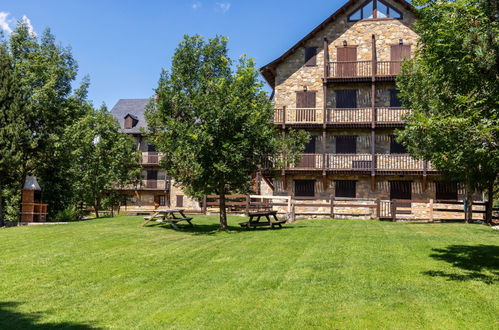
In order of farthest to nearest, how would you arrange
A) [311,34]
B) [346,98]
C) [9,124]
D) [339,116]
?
[311,34], [346,98], [339,116], [9,124]

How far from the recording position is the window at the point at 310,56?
29578 mm

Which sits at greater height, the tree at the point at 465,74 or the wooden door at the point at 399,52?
the wooden door at the point at 399,52

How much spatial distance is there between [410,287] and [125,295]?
535 centimetres

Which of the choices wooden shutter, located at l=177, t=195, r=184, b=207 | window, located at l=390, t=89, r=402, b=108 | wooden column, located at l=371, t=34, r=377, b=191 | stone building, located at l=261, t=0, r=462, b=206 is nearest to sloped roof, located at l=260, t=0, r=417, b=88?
stone building, located at l=261, t=0, r=462, b=206

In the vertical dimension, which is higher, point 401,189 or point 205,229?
point 401,189

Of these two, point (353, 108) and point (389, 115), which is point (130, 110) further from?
point (389, 115)

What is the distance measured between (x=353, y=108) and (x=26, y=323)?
79.7 feet

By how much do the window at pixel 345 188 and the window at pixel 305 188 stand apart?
60.4 inches

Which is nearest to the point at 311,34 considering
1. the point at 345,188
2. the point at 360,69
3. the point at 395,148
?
the point at 360,69

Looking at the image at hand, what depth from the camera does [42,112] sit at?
24.2m

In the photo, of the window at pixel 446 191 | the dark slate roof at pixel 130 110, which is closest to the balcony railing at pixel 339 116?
the window at pixel 446 191

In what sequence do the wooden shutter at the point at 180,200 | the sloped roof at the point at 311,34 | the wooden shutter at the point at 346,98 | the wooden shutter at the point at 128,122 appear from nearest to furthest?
the wooden shutter at the point at 346,98
the sloped roof at the point at 311,34
the wooden shutter at the point at 180,200
the wooden shutter at the point at 128,122

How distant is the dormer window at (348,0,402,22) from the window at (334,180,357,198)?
11.0m

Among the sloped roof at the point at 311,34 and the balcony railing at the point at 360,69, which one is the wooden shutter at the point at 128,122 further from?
the balcony railing at the point at 360,69
